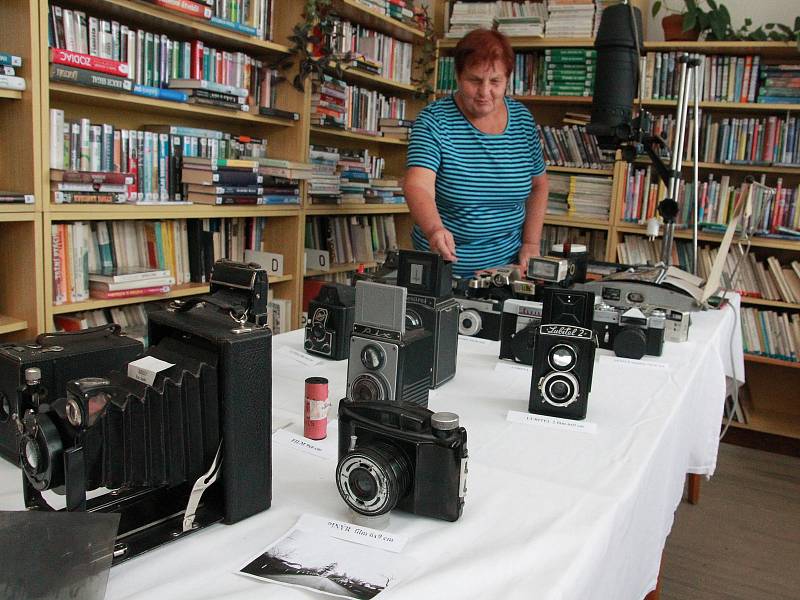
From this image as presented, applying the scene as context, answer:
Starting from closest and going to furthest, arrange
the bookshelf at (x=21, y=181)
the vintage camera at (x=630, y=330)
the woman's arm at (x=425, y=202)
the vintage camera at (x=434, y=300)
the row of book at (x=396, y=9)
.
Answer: the vintage camera at (x=434, y=300) < the vintage camera at (x=630, y=330) < the bookshelf at (x=21, y=181) < the woman's arm at (x=425, y=202) < the row of book at (x=396, y=9)

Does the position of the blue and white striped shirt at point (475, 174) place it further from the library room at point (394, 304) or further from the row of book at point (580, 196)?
the row of book at point (580, 196)

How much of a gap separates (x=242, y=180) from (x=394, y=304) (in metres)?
1.83

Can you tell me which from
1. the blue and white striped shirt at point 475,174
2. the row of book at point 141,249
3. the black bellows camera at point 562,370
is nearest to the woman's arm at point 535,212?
the blue and white striped shirt at point 475,174

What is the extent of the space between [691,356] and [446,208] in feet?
3.48

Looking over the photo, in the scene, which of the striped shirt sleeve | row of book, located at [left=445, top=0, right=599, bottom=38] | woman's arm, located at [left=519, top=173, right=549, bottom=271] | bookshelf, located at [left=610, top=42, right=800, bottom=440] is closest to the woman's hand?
woman's arm, located at [left=519, top=173, right=549, bottom=271]

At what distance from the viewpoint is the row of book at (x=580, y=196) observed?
382 centimetres

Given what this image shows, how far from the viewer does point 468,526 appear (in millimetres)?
930

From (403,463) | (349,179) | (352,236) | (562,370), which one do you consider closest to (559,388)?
(562,370)

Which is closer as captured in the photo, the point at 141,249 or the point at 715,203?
the point at 141,249

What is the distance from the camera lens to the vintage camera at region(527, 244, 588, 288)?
2.03m

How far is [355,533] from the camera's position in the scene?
2.90 feet

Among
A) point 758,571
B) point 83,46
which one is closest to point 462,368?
point 758,571

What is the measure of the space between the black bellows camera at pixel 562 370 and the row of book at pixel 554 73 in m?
2.72

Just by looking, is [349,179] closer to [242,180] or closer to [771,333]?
[242,180]
